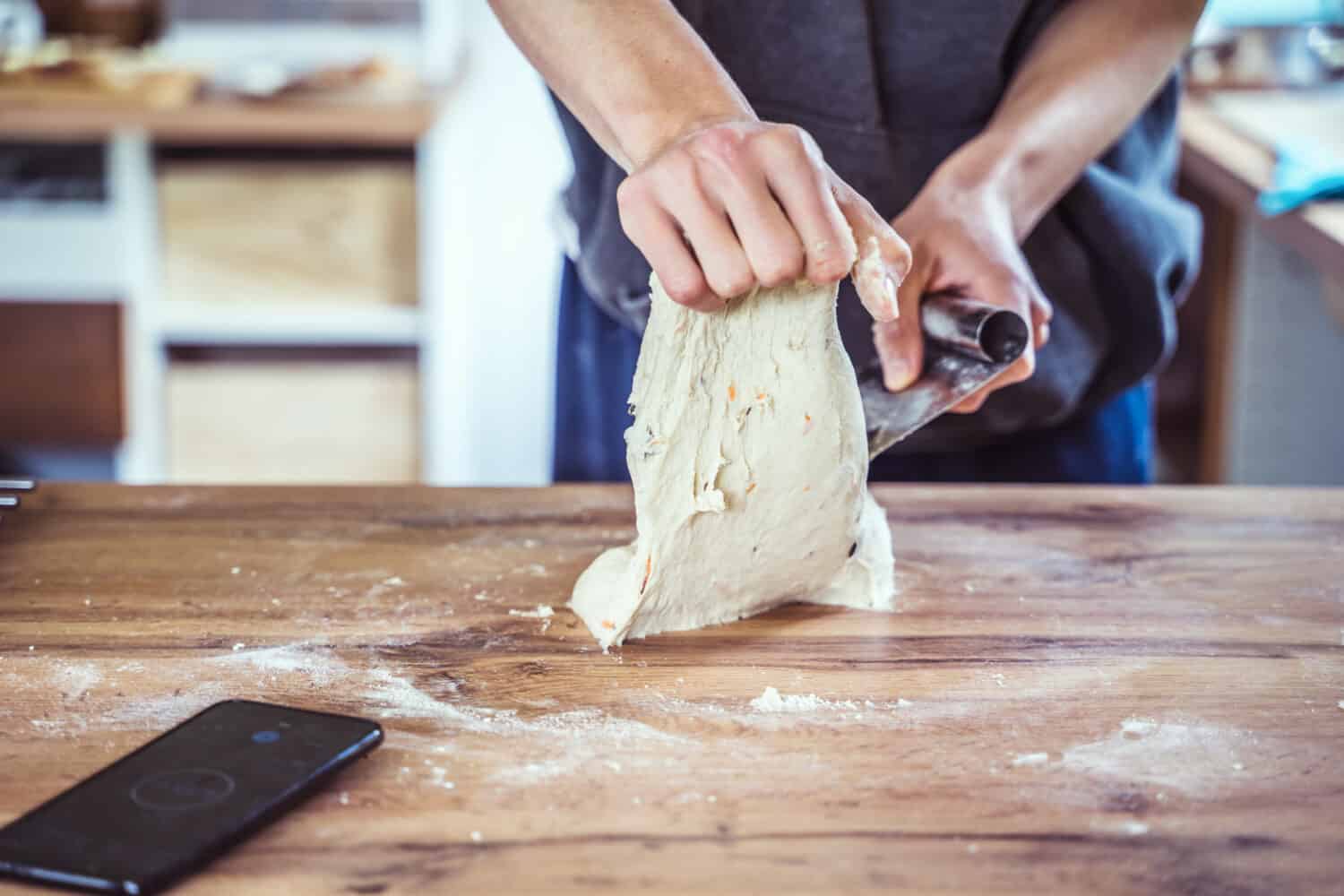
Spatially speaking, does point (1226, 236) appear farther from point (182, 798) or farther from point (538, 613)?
point (182, 798)

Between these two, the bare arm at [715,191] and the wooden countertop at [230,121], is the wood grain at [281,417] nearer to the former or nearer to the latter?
the wooden countertop at [230,121]

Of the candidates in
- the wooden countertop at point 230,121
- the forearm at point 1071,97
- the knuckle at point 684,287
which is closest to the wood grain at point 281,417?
the wooden countertop at point 230,121

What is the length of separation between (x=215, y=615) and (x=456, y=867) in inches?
12.4

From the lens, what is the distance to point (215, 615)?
790 mm

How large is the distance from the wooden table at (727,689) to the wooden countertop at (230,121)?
3.96 ft

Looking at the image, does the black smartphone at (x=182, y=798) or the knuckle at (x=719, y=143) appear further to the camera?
the knuckle at (x=719, y=143)

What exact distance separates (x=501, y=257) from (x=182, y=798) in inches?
82.7

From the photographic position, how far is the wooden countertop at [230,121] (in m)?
2.06

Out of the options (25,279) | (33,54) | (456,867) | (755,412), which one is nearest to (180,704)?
(456,867)

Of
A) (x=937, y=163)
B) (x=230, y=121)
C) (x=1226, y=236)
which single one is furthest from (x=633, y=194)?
(x=1226, y=236)

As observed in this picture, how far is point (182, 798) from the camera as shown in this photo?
0.56 metres

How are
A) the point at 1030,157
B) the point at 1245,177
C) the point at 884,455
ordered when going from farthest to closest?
the point at 1245,177
the point at 884,455
the point at 1030,157

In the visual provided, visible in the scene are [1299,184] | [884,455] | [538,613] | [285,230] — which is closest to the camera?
[538,613]

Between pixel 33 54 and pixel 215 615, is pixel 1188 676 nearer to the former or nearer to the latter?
pixel 215 615
